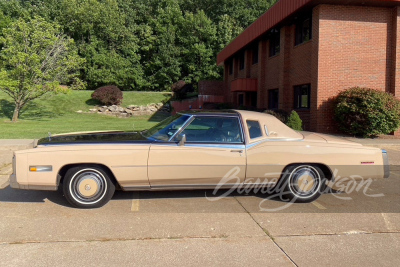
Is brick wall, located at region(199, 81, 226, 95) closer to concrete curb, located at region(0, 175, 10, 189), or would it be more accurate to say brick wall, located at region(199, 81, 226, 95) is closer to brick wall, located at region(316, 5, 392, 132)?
brick wall, located at region(316, 5, 392, 132)

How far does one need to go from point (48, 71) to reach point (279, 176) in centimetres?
2304

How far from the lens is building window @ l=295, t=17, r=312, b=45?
16.1 metres

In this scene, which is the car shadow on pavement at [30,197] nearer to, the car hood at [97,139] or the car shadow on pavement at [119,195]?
the car shadow on pavement at [119,195]

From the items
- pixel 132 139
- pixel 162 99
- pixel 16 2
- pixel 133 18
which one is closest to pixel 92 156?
pixel 132 139

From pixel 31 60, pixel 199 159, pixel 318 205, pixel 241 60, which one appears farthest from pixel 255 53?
pixel 199 159

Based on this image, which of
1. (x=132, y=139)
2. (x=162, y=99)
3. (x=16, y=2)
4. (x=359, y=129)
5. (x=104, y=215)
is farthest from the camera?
(x=16, y=2)

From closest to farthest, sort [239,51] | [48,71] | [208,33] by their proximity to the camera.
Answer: [48,71] < [239,51] < [208,33]

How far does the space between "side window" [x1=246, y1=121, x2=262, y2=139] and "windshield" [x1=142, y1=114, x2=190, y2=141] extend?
3.14 ft

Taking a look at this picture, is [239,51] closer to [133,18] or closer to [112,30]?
[112,30]

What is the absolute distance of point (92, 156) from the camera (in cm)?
493

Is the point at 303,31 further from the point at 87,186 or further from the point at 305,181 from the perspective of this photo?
the point at 87,186

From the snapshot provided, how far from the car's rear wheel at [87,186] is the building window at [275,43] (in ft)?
52.2

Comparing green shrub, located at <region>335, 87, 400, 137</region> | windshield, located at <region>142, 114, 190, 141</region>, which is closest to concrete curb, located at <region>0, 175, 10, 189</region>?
windshield, located at <region>142, 114, 190, 141</region>

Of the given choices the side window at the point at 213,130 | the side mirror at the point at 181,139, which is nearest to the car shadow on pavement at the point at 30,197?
the side mirror at the point at 181,139
